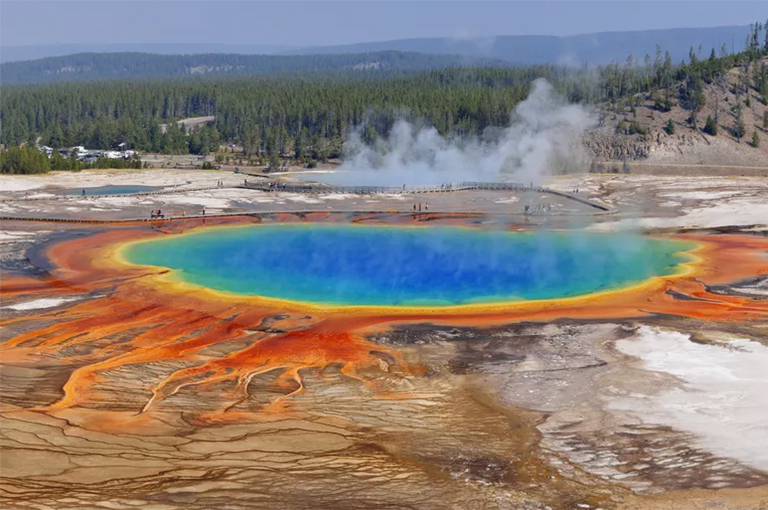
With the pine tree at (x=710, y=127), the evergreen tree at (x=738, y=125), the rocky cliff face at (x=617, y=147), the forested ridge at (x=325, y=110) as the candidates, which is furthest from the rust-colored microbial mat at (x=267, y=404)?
the forested ridge at (x=325, y=110)

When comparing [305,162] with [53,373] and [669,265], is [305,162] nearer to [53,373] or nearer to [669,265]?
[669,265]

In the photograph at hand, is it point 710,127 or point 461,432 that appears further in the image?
point 710,127

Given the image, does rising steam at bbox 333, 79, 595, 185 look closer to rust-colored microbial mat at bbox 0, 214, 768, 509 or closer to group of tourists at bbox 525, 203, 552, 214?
group of tourists at bbox 525, 203, 552, 214

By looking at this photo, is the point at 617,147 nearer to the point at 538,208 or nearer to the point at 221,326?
the point at 538,208

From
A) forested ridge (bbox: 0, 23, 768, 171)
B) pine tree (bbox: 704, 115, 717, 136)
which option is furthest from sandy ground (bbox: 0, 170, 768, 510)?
forested ridge (bbox: 0, 23, 768, 171)

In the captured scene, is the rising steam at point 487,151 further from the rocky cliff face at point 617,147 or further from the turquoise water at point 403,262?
the turquoise water at point 403,262

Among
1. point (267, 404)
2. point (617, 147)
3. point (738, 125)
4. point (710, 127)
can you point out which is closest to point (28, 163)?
point (617, 147)
